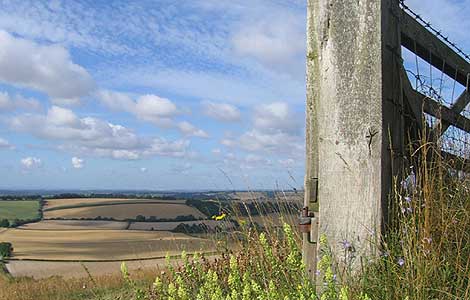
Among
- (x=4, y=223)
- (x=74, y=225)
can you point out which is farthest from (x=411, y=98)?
(x=4, y=223)

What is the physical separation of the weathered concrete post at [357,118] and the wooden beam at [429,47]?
0.74 ft

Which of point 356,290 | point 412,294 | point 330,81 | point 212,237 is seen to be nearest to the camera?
point 412,294

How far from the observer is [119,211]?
45188 mm

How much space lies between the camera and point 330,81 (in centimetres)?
324

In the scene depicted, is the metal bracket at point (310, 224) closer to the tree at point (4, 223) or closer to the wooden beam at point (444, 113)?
the wooden beam at point (444, 113)

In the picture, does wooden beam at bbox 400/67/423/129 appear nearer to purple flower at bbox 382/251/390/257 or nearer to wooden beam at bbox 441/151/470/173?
wooden beam at bbox 441/151/470/173

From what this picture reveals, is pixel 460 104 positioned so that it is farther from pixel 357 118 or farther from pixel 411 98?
pixel 357 118

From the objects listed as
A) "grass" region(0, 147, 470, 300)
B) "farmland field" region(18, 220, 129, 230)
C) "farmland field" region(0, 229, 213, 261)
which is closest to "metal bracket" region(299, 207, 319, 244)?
"grass" region(0, 147, 470, 300)

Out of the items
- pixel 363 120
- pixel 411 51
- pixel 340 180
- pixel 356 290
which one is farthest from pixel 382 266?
pixel 411 51

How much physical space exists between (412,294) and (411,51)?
1.84 m

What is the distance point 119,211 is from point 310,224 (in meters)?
43.6

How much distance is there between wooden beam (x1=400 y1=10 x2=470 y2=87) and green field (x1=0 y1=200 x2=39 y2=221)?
46.0 metres

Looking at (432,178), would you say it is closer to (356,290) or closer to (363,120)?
(363,120)

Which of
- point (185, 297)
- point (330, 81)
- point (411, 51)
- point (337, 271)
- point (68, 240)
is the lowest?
point (68, 240)
